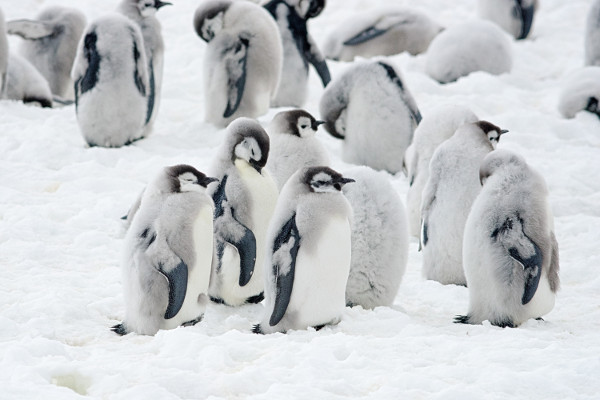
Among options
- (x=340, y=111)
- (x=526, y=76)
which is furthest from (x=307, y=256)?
(x=526, y=76)

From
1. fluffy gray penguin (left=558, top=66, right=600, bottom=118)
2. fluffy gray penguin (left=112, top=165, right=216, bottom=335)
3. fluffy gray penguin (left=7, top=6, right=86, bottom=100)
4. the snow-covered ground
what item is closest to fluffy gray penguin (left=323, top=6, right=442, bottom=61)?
the snow-covered ground

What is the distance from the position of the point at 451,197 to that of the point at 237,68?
3.06 m

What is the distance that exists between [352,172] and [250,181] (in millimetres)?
526

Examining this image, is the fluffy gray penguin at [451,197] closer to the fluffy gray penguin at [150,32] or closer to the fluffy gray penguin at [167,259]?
the fluffy gray penguin at [167,259]

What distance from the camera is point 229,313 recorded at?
4.37 metres

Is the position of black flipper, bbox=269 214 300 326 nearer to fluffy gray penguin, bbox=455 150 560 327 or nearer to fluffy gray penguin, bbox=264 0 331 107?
fluffy gray penguin, bbox=455 150 560 327

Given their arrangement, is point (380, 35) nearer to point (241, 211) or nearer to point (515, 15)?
point (515, 15)

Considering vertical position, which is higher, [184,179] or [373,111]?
[184,179]

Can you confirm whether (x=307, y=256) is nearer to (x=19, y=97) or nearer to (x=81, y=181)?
(x=81, y=181)

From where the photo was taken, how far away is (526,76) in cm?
963

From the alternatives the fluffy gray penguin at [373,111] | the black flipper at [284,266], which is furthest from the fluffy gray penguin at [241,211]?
the fluffy gray penguin at [373,111]

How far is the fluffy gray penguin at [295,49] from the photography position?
8.55m

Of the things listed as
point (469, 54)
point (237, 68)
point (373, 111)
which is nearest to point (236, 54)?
point (237, 68)

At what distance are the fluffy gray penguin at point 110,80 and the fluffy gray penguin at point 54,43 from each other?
74.1 inches
